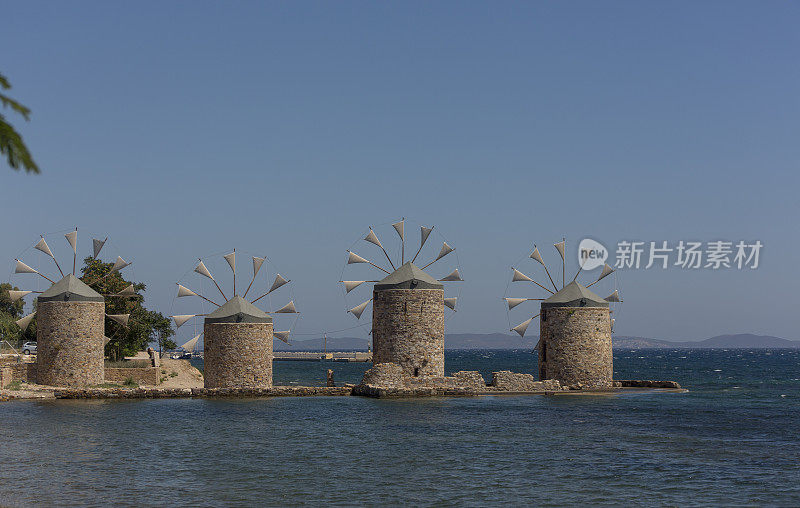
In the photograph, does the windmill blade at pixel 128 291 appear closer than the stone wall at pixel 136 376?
No

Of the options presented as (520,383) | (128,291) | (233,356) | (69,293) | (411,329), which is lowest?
(520,383)

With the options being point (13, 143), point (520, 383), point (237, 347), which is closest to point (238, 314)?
point (237, 347)

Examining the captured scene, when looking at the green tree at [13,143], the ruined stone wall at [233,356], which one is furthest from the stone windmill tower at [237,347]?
the green tree at [13,143]

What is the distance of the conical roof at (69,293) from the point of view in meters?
40.4

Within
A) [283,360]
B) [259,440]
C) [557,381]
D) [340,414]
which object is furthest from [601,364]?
[283,360]

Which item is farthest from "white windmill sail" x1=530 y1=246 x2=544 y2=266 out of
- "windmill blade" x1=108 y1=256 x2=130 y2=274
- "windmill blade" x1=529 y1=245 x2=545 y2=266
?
"windmill blade" x1=108 y1=256 x2=130 y2=274

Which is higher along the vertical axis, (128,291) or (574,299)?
(128,291)

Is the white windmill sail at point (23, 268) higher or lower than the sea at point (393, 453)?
higher

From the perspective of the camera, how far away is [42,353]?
40.3 metres

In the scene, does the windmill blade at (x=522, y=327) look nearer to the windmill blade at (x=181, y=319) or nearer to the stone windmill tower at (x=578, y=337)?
the stone windmill tower at (x=578, y=337)

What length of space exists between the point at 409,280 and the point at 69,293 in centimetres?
1623

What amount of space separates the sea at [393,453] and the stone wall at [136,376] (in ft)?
16.8

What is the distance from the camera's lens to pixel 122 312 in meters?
51.8

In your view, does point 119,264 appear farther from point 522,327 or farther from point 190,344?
point 522,327
